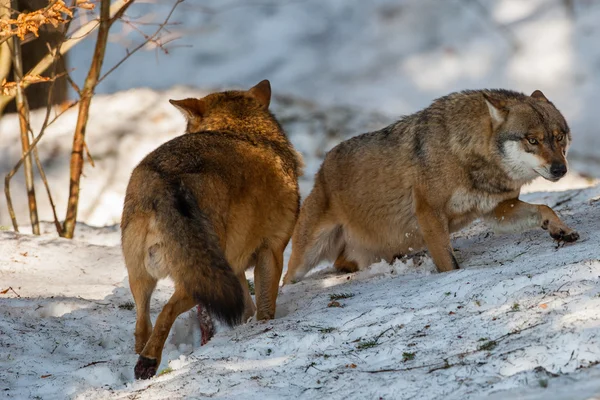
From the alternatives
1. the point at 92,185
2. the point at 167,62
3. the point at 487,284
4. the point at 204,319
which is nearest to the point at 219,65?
the point at 167,62

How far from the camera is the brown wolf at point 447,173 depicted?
6.62 metres

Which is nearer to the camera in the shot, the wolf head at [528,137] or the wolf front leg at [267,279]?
the wolf front leg at [267,279]

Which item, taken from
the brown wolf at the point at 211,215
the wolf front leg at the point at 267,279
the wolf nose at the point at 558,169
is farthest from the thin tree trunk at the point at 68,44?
the wolf nose at the point at 558,169

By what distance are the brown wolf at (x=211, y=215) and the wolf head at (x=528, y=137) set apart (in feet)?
5.55

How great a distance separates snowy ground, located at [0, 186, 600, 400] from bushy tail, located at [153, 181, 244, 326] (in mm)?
379

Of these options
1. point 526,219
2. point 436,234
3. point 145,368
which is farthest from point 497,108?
point 145,368

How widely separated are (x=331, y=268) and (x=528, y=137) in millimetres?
2720

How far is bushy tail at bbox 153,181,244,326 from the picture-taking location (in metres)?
Answer: 4.48

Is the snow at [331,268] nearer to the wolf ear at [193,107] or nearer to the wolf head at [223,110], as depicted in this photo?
the wolf head at [223,110]

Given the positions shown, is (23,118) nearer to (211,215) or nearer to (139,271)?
(139,271)

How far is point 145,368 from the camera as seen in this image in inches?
190

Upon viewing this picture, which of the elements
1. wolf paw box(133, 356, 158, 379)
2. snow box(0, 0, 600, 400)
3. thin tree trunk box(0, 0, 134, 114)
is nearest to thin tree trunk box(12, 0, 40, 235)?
thin tree trunk box(0, 0, 134, 114)

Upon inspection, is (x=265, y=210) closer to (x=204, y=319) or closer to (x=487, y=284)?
→ (x=204, y=319)

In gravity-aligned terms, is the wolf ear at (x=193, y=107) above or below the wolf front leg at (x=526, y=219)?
above
